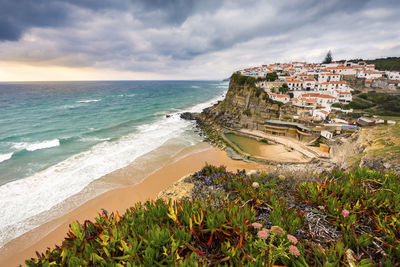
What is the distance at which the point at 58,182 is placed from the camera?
15422 millimetres

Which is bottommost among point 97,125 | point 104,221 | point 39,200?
point 39,200

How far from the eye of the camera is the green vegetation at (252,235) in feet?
7.68

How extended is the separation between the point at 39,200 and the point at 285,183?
1767 cm

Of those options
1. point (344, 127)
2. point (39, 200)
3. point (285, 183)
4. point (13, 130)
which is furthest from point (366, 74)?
point (13, 130)

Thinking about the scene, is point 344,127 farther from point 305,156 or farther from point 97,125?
point 97,125

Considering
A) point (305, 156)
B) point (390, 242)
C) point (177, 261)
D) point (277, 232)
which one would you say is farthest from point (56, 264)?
point (305, 156)

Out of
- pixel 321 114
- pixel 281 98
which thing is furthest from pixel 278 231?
pixel 281 98

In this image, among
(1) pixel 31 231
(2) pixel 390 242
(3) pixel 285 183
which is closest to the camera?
(2) pixel 390 242

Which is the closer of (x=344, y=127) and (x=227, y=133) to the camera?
(x=344, y=127)

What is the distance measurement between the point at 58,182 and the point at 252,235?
18924 mm

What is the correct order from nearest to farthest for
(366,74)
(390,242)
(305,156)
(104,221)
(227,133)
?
1. (390,242)
2. (104,221)
3. (305,156)
4. (227,133)
5. (366,74)

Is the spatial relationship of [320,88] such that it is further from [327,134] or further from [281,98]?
[327,134]

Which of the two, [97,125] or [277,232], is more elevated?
[277,232]

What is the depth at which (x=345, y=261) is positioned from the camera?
2197 millimetres
